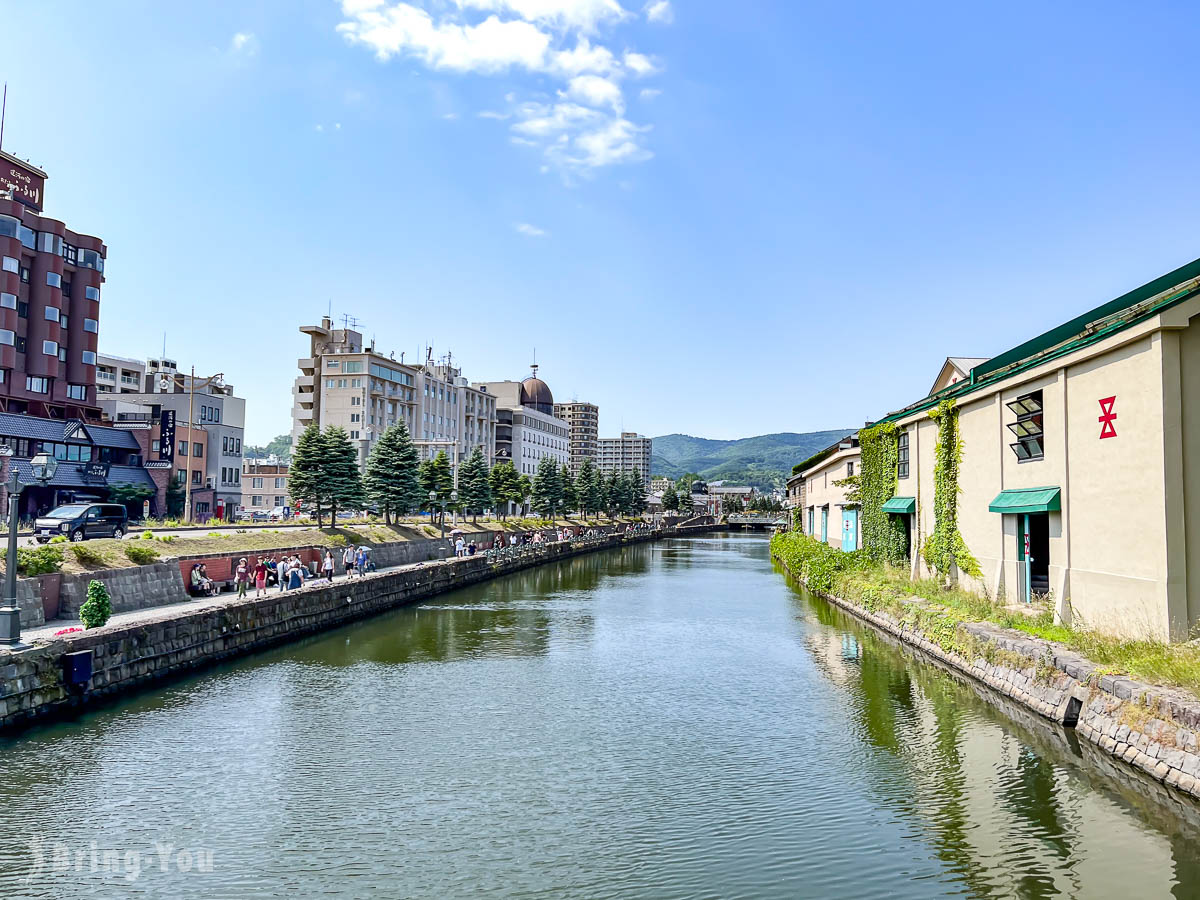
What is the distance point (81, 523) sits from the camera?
32.4 metres

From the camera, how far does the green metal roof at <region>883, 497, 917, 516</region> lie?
114 feet

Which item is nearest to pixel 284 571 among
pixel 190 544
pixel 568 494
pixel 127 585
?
pixel 190 544

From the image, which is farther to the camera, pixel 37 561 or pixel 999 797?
pixel 37 561

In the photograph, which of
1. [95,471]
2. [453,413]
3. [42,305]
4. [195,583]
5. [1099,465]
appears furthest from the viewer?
[453,413]

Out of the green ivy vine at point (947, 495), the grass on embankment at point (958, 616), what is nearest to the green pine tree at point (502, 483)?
the grass on embankment at point (958, 616)

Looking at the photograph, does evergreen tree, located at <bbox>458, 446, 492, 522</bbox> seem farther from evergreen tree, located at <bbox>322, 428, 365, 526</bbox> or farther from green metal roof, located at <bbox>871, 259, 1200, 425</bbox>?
green metal roof, located at <bbox>871, 259, 1200, 425</bbox>

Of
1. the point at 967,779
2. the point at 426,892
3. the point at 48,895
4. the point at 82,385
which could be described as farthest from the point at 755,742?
the point at 82,385

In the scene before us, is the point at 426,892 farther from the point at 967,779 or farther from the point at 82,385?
the point at 82,385

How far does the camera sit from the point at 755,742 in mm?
17297

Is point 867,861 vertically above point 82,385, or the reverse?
point 82,385

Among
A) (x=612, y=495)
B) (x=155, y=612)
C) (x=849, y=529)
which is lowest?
(x=155, y=612)

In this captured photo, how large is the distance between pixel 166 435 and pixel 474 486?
2625 cm

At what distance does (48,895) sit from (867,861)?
10943 mm

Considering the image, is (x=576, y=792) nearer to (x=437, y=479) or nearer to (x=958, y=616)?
(x=958, y=616)
